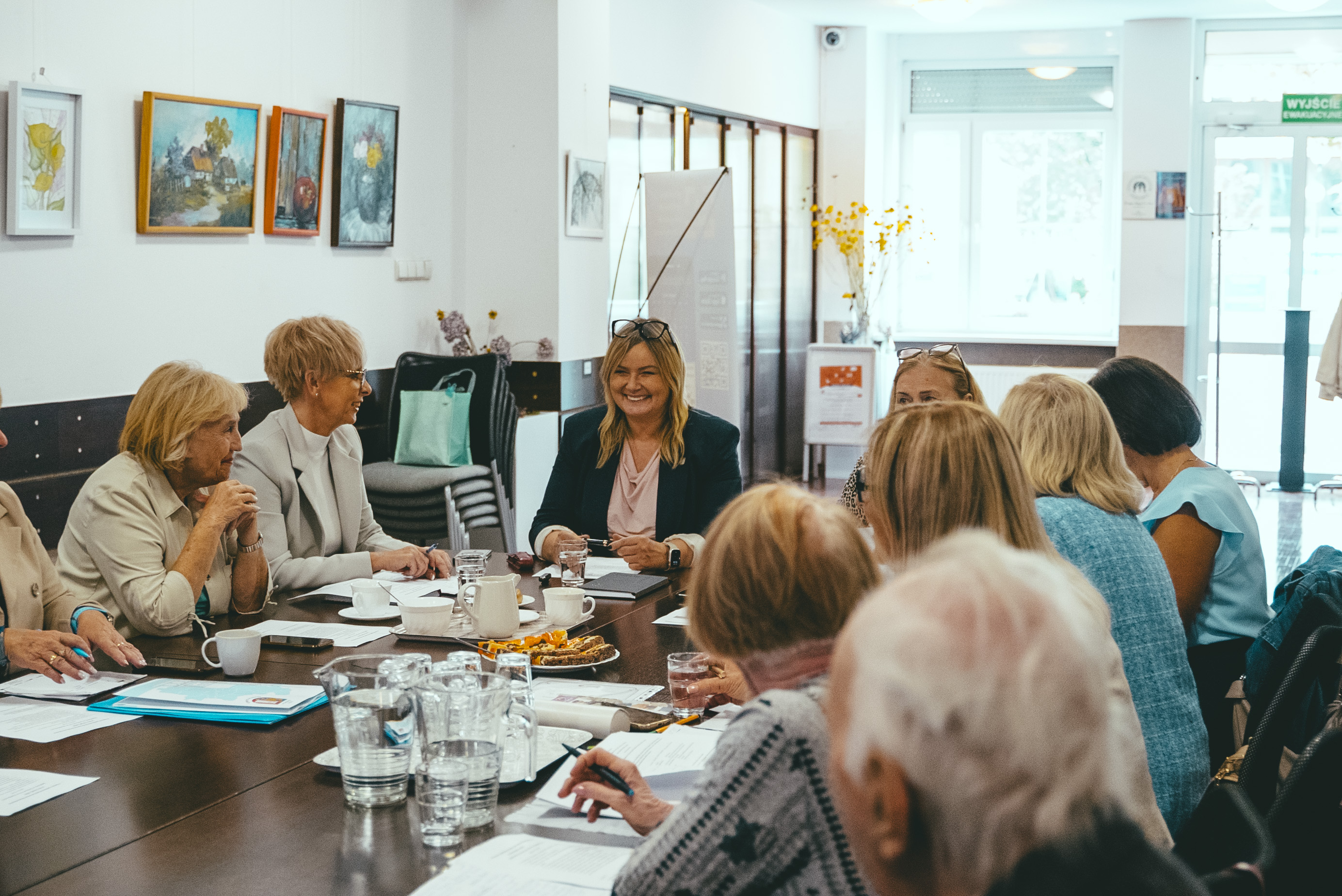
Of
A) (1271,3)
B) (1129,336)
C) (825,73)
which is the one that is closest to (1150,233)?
(1129,336)

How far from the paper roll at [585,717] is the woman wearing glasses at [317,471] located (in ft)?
4.13

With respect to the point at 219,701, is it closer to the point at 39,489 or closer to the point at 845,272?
the point at 39,489

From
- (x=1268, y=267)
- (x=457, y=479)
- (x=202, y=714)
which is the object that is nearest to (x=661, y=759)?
(x=202, y=714)

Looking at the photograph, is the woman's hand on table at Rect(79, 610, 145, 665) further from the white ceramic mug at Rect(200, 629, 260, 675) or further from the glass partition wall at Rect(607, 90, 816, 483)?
the glass partition wall at Rect(607, 90, 816, 483)

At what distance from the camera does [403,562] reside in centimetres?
323

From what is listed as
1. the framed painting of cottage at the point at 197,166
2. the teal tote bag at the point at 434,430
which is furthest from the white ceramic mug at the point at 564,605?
the teal tote bag at the point at 434,430

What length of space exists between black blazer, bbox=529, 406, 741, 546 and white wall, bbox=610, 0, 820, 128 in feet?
12.0

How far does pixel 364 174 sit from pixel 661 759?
4.31 metres

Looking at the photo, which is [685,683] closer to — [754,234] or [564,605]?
[564,605]

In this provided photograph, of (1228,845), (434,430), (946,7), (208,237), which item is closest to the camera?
(1228,845)

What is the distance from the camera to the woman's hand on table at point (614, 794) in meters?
1.60

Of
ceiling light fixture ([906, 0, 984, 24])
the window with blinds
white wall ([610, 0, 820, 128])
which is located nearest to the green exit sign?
the window with blinds

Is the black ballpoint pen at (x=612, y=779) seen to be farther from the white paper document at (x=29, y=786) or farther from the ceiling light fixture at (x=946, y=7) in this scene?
the ceiling light fixture at (x=946, y=7)

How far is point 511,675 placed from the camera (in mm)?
1934
